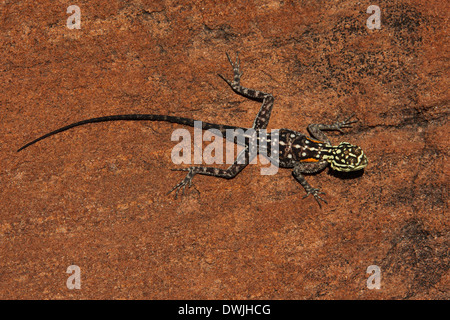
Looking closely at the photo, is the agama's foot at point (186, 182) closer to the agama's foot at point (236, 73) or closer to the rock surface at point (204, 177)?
the rock surface at point (204, 177)

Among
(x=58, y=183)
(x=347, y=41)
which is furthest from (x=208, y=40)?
(x=58, y=183)

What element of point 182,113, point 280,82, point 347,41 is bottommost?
point 182,113

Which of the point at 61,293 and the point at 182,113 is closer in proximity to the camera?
the point at 61,293

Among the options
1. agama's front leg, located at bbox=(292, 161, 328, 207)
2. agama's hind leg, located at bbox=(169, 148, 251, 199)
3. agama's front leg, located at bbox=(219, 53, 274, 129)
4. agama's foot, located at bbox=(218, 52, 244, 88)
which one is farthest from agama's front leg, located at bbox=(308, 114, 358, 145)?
agama's foot, located at bbox=(218, 52, 244, 88)

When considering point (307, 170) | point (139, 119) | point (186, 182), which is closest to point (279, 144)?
point (307, 170)

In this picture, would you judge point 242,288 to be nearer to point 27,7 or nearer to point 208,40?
point 208,40

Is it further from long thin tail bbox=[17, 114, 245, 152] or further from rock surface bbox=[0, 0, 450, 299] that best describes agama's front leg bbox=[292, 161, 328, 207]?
long thin tail bbox=[17, 114, 245, 152]

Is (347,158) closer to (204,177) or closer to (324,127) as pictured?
(324,127)
